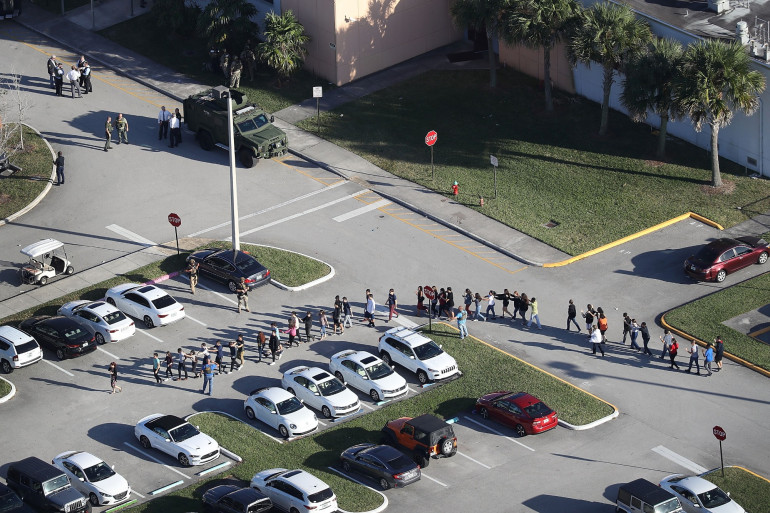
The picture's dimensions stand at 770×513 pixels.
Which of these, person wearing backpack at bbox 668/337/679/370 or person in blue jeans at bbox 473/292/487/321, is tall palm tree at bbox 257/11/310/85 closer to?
person in blue jeans at bbox 473/292/487/321

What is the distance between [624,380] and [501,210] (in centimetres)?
1335

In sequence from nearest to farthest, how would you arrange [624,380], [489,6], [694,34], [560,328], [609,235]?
[624,380]
[560,328]
[609,235]
[694,34]
[489,6]

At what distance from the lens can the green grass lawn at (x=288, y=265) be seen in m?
55.5

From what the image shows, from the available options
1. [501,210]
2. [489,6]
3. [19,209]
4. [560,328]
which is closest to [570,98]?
[489,6]

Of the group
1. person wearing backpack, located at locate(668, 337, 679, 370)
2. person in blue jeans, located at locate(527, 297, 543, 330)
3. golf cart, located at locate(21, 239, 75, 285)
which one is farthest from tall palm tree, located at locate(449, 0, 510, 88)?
golf cart, located at locate(21, 239, 75, 285)

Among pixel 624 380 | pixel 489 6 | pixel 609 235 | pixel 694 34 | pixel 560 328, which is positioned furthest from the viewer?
pixel 489 6

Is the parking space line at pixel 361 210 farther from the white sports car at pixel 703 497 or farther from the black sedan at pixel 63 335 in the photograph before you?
the white sports car at pixel 703 497

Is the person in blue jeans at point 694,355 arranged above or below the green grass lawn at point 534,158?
below

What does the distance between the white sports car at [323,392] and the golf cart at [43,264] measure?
43.5 feet

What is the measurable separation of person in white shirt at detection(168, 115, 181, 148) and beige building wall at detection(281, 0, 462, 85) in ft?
32.7

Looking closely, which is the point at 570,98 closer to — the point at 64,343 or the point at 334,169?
the point at 334,169

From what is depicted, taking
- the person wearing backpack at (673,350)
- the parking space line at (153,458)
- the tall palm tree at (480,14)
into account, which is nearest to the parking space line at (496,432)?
the person wearing backpack at (673,350)

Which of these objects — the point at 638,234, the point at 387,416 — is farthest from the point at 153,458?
the point at 638,234

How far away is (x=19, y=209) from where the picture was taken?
60.9 m
